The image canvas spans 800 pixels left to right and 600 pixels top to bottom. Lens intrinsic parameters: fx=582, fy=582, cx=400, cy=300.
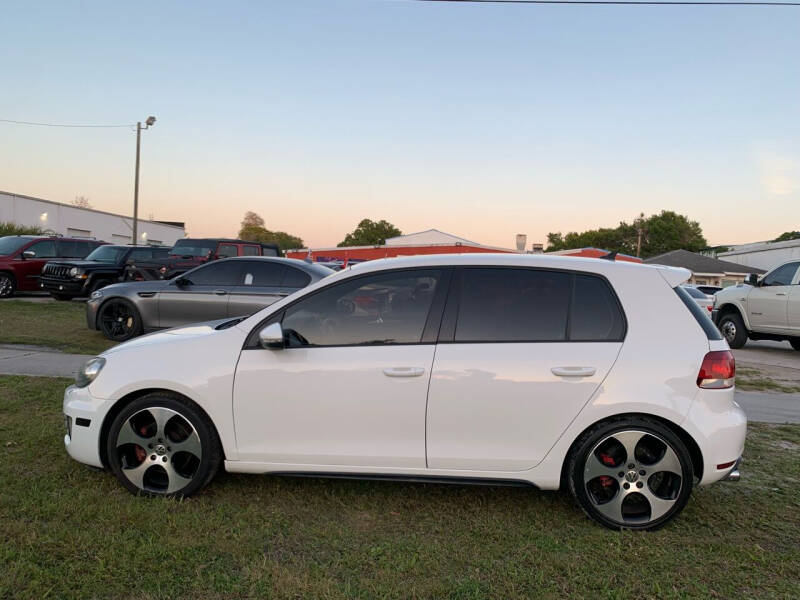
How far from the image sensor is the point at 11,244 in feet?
54.4

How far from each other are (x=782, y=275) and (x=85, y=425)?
12452 millimetres

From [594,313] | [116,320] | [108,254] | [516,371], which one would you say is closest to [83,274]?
[108,254]

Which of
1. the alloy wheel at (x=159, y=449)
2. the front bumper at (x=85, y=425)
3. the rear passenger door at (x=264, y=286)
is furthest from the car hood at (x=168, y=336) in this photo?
the rear passenger door at (x=264, y=286)

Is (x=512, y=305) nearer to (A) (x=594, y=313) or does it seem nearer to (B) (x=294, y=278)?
(A) (x=594, y=313)

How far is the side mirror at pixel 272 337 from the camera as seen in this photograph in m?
3.40

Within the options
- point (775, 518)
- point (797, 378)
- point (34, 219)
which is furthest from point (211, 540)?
point (34, 219)

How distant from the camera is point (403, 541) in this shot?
3.18 metres

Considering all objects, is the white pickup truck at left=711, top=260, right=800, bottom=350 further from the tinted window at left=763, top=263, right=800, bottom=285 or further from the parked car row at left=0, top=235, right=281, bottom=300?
the parked car row at left=0, top=235, right=281, bottom=300

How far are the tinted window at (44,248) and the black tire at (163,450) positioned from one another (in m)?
15.8

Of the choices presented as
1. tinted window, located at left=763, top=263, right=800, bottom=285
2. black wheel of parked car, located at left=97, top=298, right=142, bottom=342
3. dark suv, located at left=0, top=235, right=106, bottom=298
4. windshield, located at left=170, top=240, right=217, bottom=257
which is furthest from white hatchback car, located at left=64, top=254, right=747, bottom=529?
Answer: dark suv, located at left=0, top=235, right=106, bottom=298

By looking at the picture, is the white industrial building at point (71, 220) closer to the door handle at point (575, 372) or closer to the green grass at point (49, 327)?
the green grass at point (49, 327)

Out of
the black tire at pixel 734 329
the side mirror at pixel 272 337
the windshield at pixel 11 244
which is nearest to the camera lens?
the side mirror at pixel 272 337

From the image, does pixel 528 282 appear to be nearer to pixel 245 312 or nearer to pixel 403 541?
pixel 403 541

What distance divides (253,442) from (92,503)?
1021 millimetres
